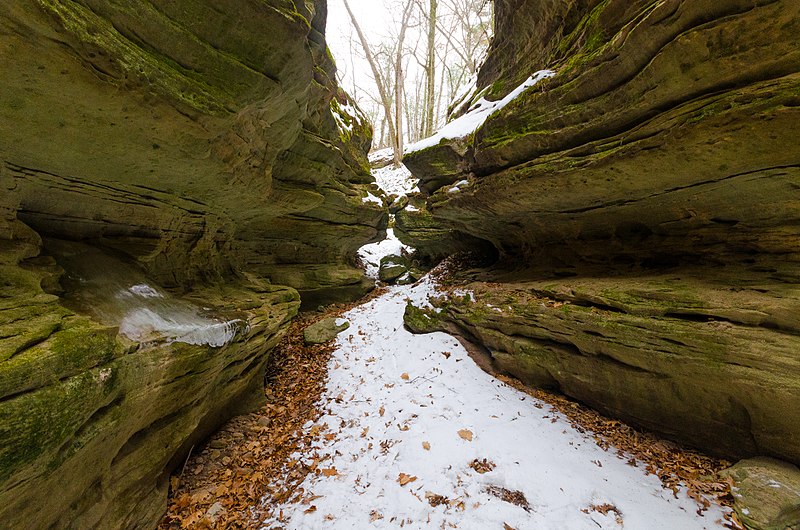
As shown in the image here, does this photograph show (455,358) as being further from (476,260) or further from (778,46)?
(778,46)

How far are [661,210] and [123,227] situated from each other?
32.3 ft

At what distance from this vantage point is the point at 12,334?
2.56 metres

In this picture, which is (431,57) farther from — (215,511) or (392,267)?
(215,511)

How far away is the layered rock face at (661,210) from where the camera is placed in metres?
3.85

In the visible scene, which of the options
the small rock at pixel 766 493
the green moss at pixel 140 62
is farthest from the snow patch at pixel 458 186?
the small rock at pixel 766 493

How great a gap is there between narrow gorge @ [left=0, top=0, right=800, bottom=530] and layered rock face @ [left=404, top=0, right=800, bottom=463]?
1.5 inches

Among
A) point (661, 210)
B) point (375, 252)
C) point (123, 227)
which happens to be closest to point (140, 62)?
point (123, 227)

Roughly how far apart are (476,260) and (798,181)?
902 centimetres

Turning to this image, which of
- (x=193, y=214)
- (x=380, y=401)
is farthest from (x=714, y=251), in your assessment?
(x=193, y=214)

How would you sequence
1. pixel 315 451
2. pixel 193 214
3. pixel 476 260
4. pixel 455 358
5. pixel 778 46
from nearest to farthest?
pixel 778 46, pixel 315 451, pixel 193 214, pixel 455 358, pixel 476 260

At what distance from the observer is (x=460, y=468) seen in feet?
14.8

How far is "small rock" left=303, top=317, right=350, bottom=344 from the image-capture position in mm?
9016

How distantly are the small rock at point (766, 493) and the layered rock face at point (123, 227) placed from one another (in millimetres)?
7286

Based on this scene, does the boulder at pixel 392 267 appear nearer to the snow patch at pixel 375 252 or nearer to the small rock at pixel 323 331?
the snow patch at pixel 375 252
